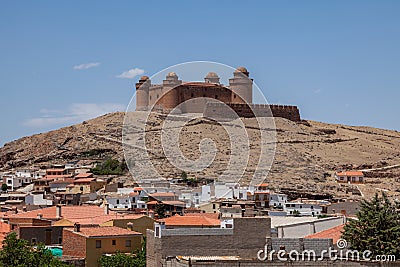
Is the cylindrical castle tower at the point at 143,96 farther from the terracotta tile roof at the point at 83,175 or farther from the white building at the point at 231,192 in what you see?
the white building at the point at 231,192

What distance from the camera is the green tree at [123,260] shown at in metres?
20.3

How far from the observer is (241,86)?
3346 inches

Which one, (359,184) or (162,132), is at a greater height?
(162,132)

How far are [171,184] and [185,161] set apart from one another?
50.4ft

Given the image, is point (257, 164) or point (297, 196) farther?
point (257, 164)

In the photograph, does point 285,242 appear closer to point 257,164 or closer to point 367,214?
point 367,214

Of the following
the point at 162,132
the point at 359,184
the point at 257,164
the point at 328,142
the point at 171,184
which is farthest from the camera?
the point at 328,142

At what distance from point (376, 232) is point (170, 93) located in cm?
6701

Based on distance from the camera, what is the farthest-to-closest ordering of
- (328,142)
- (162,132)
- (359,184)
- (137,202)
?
(328,142) → (162,132) → (359,184) → (137,202)

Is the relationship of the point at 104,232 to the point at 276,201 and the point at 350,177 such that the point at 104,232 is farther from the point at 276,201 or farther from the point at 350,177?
the point at 350,177

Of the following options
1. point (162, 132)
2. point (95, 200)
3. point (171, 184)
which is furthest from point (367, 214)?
point (162, 132)

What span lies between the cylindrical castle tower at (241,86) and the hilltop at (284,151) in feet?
11.1

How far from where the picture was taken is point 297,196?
187ft

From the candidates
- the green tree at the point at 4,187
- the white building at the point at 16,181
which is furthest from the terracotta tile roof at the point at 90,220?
the white building at the point at 16,181
